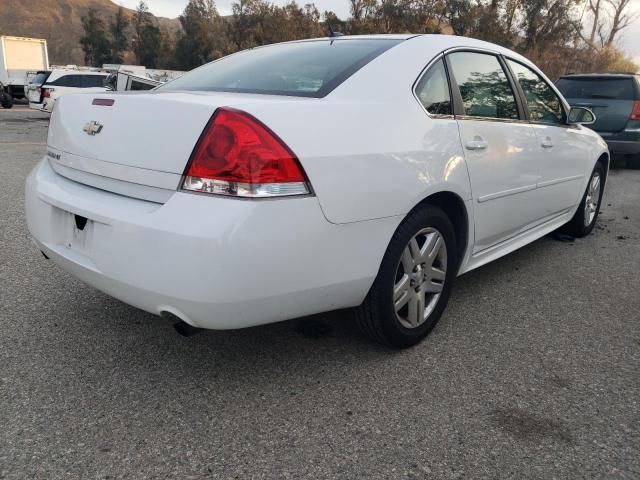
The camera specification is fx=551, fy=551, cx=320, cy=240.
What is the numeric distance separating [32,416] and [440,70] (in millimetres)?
2440

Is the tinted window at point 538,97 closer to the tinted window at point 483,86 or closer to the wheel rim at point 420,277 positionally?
the tinted window at point 483,86

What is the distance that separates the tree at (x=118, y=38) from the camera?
65.5 metres

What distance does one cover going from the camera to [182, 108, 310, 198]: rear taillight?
6.39 ft

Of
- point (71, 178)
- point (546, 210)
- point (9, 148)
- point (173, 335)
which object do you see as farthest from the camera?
point (9, 148)

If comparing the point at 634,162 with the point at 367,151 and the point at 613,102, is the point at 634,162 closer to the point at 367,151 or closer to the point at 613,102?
the point at 613,102

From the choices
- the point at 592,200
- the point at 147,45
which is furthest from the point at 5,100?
the point at 147,45

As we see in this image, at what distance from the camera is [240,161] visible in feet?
6.41

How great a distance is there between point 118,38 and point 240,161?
75987 millimetres

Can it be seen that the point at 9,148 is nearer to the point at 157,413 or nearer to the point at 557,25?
the point at 157,413

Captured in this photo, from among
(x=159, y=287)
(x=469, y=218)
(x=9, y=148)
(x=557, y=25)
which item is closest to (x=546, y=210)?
(x=469, y=218)

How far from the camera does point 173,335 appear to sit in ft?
9.23

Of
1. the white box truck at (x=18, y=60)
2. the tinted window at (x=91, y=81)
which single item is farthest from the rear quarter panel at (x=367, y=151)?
the white box truck at (x=18, y=60)

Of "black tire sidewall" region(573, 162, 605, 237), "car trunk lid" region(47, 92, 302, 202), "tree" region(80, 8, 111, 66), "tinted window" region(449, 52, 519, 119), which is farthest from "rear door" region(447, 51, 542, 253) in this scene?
"tree" region(80, 8, 111, 66)

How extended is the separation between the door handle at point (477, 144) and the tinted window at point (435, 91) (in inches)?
7.6
